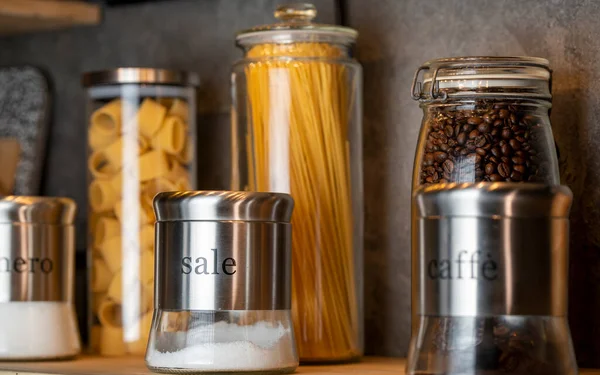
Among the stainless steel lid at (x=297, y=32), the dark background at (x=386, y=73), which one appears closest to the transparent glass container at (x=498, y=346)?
the dark background at (x=386, y=73)

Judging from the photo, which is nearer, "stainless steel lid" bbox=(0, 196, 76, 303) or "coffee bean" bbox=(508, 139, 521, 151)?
"coffee bean" bbox=(508, 139, 521, 151)

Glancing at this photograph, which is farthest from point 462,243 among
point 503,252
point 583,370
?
point 583,370

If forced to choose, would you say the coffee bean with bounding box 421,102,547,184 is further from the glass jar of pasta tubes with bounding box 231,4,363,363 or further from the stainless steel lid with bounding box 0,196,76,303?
the stainless steel lid with bounding box 0,196,76,303

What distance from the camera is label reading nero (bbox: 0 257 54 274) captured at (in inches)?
37.7

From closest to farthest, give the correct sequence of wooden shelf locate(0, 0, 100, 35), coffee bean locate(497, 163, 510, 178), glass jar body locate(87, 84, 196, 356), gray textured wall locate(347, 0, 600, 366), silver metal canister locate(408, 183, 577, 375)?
silver metal canister locate(408, 183, 577, 375) < coffee bean locate(497, 163, 510, 178) < gray textured wall locate(347, 0, 600, 366) < glass jar body locate(87, 84, 196, 356) < wooden shelf locate(0, 0, 100, 35)

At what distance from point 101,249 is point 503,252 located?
503 mm

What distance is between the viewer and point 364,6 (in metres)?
1.06

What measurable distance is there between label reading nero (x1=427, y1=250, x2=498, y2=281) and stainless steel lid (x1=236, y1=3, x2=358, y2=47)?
32 cm

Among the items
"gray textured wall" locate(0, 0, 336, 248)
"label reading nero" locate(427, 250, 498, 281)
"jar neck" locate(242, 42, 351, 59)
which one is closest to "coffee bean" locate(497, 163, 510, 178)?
"label reading nero" locate(427, 250, 498, 281)

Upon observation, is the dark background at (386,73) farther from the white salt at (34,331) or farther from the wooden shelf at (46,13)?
the white salt at (34,331)

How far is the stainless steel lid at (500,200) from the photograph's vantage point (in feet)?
A: 2.27

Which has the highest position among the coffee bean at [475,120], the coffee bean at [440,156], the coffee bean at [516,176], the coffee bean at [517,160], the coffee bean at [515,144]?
the coffee bean at [475,120]

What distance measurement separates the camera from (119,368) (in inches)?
35.8

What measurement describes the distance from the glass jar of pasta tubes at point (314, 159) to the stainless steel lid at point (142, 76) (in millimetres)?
118
